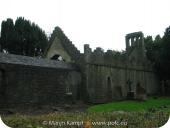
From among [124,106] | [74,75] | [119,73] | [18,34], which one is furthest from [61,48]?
[124,106]

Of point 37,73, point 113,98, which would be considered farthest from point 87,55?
point 37,73

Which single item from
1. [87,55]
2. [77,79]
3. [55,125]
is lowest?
[55,125]

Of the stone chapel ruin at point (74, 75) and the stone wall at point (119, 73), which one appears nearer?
the stone chapel ruin at point (74, 75)

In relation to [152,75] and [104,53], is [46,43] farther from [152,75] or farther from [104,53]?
[152,75]

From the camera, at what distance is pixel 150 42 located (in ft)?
124

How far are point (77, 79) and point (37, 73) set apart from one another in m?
6.01

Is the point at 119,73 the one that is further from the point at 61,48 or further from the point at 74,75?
the point at 74,75

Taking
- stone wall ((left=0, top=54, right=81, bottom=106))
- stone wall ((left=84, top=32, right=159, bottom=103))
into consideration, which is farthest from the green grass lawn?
stone wall ((left=84, top=32, right=159, bottom=103))

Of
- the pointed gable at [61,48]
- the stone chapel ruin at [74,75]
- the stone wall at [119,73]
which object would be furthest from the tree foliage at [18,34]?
the stone wall at [119,73]

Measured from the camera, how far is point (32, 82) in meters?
23.0

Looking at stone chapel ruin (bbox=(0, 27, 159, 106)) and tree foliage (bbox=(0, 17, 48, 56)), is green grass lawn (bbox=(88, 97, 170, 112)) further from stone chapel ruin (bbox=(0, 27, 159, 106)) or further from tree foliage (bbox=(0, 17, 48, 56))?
tree foliage (bbox=(0, 17, 48, 56))

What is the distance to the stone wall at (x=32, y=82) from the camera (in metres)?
21.7

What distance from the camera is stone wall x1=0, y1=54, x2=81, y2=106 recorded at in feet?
71.3

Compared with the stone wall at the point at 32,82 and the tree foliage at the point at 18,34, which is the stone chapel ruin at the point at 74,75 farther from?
the tree foliage at the point at 18,34
